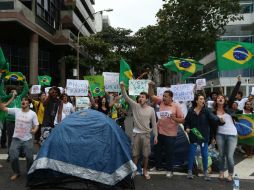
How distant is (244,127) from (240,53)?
7.48ft

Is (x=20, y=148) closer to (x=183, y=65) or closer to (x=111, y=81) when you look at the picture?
(x=111, y=81)

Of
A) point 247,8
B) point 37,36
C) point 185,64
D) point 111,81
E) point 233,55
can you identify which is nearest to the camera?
point 233,55

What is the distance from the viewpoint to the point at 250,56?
912 centimetres

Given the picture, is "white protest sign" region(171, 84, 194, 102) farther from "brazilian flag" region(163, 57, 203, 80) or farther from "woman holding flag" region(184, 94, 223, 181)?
"brazilian flag" region(163, 57, 203, 80)

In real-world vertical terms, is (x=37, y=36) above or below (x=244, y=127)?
above

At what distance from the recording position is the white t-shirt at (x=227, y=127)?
7727 millimetres

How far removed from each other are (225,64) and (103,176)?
393 cm

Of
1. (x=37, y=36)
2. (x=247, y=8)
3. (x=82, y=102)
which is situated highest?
(x=247, y=8)

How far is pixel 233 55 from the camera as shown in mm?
8961

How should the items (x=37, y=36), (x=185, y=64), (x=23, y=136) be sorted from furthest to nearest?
1. (x=37, y=36)
2. (x=185, y=64)
3. (x=23, y=136)

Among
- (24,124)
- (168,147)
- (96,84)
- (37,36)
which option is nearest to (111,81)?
(96,84)

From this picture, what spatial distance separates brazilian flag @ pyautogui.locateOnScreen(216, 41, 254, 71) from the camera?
8.85 m

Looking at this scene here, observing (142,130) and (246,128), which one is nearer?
(142,130)

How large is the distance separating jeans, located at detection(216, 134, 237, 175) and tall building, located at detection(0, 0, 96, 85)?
892 inches
